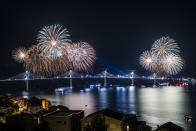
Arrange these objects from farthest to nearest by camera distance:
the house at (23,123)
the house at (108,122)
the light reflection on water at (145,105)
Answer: the light reflection on water at (145,105) < the house at (23,123) < the house at (108,122)

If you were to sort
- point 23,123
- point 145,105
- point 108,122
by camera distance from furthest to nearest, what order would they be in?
point 145,105 < point 23,123 < point 108,122

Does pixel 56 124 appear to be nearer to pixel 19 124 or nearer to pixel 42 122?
pixel 42 122

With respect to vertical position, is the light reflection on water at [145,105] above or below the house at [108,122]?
below

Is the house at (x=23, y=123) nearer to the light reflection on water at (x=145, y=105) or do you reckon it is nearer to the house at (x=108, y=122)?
the house at (x=108, y=122)

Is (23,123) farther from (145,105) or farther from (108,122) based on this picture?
(145,105)

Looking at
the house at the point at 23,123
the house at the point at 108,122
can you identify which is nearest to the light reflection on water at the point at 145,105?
the house at the point at 108,122

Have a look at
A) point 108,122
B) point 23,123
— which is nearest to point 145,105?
point 108,122

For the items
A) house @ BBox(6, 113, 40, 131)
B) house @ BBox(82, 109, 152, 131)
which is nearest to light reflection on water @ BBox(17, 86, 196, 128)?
house @ BBox(82, 109, 152, 131)

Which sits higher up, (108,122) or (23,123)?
(108,122)

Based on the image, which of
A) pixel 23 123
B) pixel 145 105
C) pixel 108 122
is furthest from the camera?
A: pixel 145 105

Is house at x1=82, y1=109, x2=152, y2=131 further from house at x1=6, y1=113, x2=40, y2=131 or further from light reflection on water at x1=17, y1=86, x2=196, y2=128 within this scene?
light reflection on water at x1=17, y1=86, x2=196, y2=128
